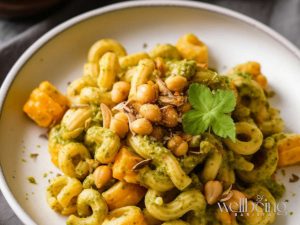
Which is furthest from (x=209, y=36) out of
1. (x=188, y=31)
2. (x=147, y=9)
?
(x=147, y=9)

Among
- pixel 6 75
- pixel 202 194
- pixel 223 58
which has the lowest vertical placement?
pixel 6 75

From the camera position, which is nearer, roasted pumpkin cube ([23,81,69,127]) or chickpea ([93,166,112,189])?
chickpea ([93,166,112,189])

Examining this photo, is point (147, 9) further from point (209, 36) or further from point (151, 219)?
point (151, 219)

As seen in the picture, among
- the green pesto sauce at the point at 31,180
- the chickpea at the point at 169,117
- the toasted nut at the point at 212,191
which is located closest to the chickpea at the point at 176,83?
the chickpea at the point at 169,117

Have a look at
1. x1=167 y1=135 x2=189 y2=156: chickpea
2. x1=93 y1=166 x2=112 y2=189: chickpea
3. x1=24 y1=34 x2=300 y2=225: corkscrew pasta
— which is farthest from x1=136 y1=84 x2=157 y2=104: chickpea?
x1=93 y1=166 x2=112 y2=189: chickpea

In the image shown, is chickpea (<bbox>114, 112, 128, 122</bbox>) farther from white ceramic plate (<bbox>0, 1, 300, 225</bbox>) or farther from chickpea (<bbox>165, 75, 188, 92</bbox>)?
white ceramic plate (<bbox>0, 1, 300, 225</bbox>)
